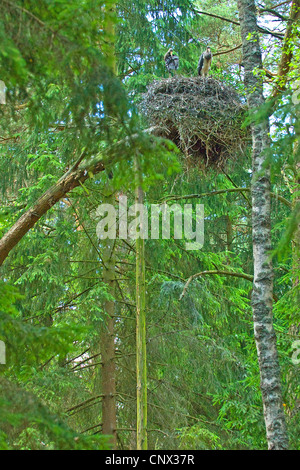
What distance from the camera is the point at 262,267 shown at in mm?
6477

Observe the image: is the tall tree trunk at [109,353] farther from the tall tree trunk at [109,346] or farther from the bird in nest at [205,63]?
the bird in nest at [205,63]

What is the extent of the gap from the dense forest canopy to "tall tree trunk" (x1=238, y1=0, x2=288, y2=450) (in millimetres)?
14

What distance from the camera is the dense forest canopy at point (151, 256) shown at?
567cm

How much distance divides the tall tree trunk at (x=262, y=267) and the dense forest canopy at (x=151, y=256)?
0.01 meters

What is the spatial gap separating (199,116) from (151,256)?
276cm

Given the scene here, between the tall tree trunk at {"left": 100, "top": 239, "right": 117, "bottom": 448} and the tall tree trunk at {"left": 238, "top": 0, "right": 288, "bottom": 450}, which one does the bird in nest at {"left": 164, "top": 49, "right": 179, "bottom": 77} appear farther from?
the tall tree trunk at {"left": 100, "top": 239, "right": 117, "bottom": 448}

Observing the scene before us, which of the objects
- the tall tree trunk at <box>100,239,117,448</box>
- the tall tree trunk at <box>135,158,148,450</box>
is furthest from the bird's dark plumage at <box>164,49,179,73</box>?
the tall tree trunk at <box>135,158,148,450</box>

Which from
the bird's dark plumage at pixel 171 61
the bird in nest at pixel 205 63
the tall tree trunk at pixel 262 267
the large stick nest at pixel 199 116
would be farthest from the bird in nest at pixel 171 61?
the tall tree trunk at pixel 262 267

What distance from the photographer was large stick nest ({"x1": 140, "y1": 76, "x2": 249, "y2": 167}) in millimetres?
7594

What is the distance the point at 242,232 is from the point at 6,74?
11754 mm

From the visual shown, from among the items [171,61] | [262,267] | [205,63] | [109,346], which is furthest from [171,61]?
[109,346]

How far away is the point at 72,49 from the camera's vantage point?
13.8ft

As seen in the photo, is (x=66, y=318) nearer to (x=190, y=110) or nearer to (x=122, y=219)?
(x=122, y=219)
